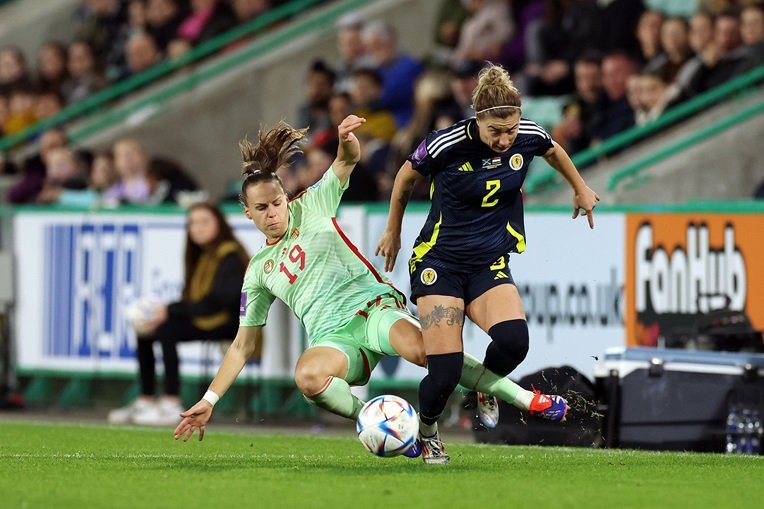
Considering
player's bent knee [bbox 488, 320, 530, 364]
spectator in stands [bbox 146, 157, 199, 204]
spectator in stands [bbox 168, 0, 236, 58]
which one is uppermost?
spectator in stands [bbox 168, 0, 236, 58]

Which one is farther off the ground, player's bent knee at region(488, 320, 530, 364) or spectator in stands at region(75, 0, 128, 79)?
spectator in stands at region(75, 0, 128, 79)

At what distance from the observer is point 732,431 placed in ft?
38.5

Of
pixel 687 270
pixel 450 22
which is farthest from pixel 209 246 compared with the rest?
pixel 450 22

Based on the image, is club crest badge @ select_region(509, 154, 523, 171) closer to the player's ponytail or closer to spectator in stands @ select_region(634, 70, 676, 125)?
the player's ponytail

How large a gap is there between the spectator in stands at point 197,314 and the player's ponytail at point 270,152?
4.88 meters

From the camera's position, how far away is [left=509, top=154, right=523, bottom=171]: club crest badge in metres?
9.82

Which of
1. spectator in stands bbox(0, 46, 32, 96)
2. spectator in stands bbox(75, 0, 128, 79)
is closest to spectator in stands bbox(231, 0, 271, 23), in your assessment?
spectator in stands bbox(75, 0, 128, 79)

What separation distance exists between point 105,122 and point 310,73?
3404 millimetres

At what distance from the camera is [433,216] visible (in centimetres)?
1006

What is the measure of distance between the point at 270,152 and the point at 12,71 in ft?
44.1

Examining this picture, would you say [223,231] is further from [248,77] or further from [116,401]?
[248,77]

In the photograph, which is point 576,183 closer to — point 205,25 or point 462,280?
point 462,280

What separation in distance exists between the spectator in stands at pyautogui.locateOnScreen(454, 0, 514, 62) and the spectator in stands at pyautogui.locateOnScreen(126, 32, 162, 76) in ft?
16.8

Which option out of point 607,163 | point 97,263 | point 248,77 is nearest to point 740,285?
point 607,163
